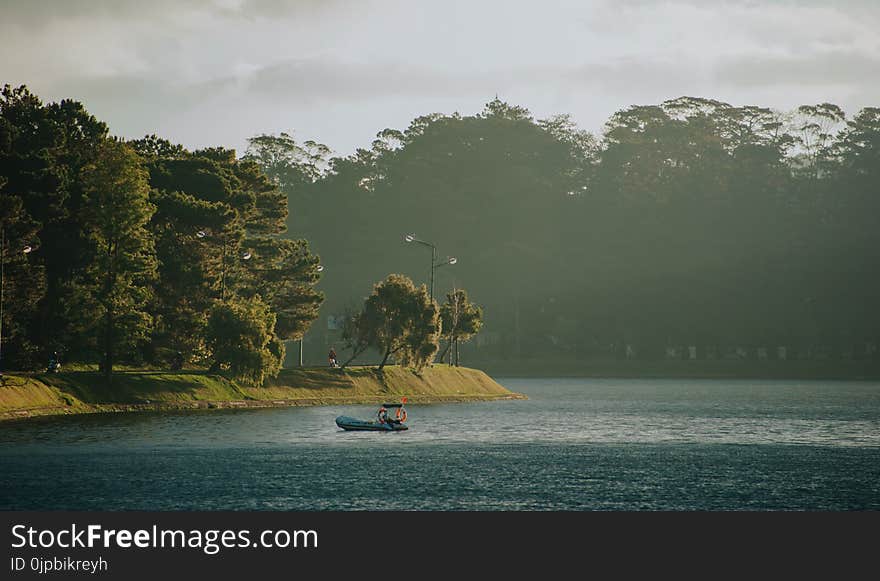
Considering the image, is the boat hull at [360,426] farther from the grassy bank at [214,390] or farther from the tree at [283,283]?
the tree at [283,283]

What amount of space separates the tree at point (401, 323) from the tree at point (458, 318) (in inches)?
793

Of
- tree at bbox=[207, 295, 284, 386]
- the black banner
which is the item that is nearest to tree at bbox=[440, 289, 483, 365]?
tree at bbox=[207, 295, 284, 386]

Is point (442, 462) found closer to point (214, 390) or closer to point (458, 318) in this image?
point (214, 390)

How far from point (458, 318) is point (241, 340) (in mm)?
55166

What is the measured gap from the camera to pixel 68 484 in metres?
54.1

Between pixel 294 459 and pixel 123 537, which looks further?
pixel 294 459

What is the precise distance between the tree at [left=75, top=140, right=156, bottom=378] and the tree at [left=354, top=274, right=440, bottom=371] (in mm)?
36752

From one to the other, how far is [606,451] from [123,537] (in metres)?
42.3

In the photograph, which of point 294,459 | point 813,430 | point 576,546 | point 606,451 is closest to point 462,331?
point 813,430

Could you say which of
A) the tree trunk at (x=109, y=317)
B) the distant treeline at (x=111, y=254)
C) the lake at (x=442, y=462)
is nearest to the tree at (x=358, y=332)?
the distant treeline at (x=111, y=254)

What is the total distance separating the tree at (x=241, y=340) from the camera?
106 meters

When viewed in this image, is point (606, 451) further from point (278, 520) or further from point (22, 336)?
point (22, 336)

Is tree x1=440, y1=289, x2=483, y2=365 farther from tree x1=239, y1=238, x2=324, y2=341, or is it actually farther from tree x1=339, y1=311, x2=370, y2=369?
tree x1=239, y1=238, x2=324, y2=341

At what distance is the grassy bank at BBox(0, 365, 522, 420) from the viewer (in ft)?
288
